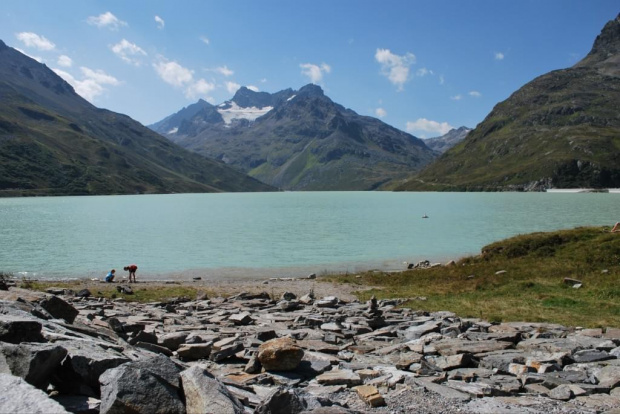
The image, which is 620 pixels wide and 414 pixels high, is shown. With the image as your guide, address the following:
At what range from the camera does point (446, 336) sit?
56.2ft

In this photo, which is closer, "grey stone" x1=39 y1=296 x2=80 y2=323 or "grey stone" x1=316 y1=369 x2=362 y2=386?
"grey stone" x1=316 y1=369 x2=362 y2=386

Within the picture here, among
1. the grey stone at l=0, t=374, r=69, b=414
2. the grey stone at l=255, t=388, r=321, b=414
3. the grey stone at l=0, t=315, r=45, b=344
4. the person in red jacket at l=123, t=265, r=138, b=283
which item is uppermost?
the grey stone at l=0, t=315, r=45, b=344

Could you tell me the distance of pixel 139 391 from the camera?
758 centimetres

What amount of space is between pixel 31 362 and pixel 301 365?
7.08 metres

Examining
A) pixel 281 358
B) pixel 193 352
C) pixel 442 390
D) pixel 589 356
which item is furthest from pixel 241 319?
pixel 589 356

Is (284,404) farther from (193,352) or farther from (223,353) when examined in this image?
(193,352)

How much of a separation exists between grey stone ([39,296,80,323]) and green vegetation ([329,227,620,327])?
17.3 m

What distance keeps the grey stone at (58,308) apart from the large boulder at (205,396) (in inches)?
349

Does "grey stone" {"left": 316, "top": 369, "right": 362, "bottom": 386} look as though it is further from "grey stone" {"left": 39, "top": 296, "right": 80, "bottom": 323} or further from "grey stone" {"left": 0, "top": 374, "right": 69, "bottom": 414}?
"grey stone" {"left": 39, "top": 296, "right": 80, "bottom": 323}

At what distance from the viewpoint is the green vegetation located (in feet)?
73.2

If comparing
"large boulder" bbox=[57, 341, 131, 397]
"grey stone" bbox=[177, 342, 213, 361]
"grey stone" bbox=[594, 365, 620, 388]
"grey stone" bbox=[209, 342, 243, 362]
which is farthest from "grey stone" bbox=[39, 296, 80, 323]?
"grey stone" bbox=[594, 365, 620, 388]

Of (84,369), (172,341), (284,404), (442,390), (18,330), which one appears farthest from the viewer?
(172,341)

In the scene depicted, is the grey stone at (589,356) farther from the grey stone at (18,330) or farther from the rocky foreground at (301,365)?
the grey stone at (18,330)

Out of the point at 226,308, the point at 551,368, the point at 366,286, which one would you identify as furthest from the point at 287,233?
the point at 551,368
